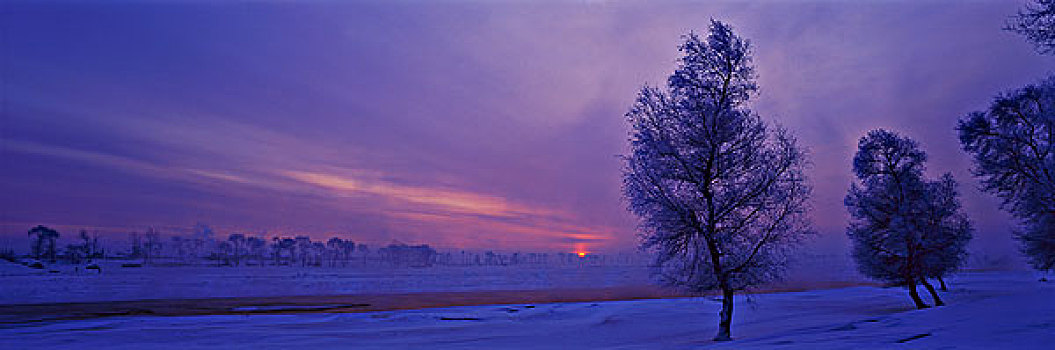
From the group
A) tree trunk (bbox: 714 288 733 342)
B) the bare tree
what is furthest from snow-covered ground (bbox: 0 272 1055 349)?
the bare tree

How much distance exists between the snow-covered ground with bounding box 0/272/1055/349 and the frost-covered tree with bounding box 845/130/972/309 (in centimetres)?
300

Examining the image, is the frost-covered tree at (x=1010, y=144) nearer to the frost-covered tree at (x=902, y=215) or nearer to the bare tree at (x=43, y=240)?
the frost-covered tree at (x=902, y=215)

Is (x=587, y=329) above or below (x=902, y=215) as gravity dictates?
below

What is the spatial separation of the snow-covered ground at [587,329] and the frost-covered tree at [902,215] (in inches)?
118

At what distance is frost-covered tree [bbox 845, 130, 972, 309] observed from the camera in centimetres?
2814

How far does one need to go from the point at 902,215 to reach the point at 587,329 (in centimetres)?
1738

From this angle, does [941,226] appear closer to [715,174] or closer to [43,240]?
[715,174]

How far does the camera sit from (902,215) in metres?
28.2

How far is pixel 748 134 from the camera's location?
54.9 feet

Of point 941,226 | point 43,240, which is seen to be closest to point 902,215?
point 941,226

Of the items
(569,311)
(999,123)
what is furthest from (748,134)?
(569,311)

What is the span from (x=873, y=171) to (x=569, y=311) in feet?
64.0

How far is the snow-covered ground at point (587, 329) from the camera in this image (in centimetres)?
1311

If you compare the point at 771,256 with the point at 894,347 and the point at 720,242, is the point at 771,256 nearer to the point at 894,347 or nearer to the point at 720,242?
the point at 720,242
